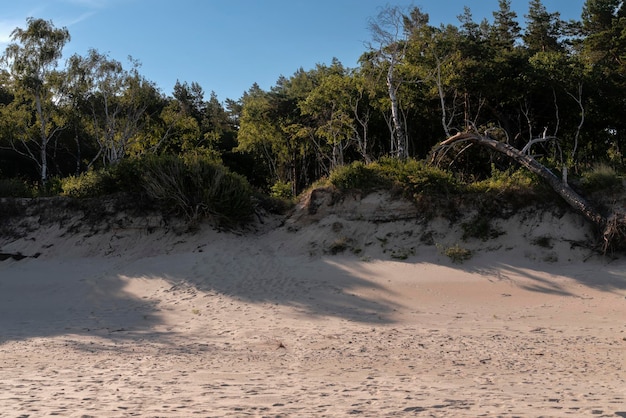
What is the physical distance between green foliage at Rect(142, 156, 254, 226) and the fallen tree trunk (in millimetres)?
6580

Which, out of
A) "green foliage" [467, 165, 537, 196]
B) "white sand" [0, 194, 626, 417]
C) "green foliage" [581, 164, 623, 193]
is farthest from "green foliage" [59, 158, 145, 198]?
"green foliage" [581, 164, 623, 193]

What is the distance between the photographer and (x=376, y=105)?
24.8 meters

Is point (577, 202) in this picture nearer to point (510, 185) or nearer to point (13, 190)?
point (510, 185)

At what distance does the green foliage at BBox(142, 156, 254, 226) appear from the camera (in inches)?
632

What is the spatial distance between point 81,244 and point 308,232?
7.11m

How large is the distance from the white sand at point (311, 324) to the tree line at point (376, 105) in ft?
18.3

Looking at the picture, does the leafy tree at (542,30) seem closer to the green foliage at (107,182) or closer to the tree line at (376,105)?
the tree line at (376,105)

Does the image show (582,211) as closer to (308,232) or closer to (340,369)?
(308,232)

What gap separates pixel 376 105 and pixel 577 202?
500 inches

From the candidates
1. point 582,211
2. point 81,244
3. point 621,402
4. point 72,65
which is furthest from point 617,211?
point 72,65

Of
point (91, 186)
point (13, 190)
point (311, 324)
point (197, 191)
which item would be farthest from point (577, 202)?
point (13, 190)

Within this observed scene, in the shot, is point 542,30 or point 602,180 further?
point 542,30

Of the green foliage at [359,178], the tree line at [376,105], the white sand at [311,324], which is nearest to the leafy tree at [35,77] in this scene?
the tree line at [376,105]

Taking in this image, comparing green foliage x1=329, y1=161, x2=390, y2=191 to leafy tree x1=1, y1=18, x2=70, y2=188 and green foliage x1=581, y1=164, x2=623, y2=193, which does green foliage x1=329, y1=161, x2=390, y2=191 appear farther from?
leafy tree x1=1, y1=18, x2=70, y2=188
